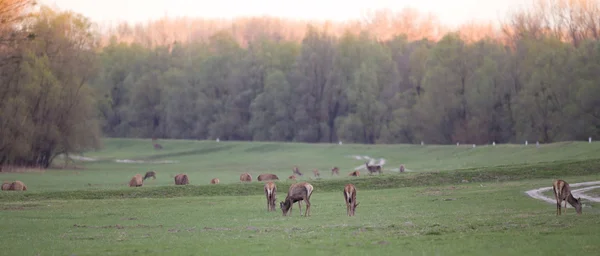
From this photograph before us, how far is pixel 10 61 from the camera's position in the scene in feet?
200

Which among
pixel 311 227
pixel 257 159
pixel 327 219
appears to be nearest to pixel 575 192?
pixel 327 219

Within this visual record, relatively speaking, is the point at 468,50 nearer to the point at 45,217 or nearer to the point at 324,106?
the point at 324,106

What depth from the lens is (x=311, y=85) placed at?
108 meters

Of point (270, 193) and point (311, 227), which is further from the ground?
point (270, 193)

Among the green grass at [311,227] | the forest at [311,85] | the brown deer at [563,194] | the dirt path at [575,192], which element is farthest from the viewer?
the forest at [311,85]

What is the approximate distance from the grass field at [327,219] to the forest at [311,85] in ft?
41.8

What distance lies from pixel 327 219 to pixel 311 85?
84.3 meters

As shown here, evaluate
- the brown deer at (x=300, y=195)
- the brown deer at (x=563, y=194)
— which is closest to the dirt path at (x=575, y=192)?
the brown deer at (x=563, y=194)

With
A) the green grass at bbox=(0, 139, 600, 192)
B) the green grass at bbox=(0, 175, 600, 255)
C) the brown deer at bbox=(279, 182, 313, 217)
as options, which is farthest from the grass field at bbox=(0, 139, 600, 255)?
the green grass at bbox=(0, 139, 600, 192)

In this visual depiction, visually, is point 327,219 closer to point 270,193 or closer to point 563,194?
point 270,193

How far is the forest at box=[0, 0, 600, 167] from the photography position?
2517 inches

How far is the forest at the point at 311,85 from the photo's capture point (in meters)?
63.9

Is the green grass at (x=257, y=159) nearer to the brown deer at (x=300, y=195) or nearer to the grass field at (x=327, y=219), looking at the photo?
the grass field at (x=327, y=219)

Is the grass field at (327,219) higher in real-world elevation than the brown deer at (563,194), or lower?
lower
